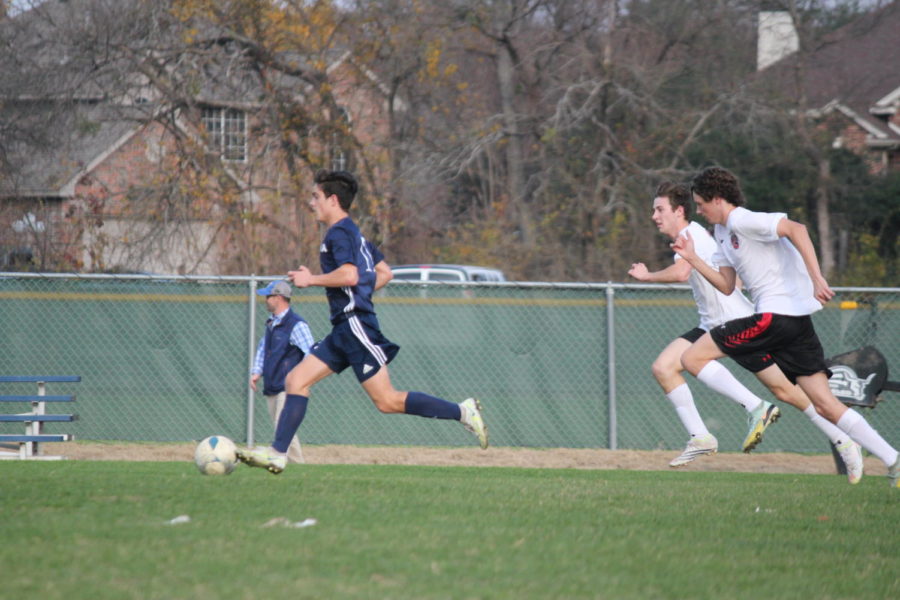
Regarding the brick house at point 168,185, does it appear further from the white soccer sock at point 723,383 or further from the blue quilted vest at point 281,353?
the white soccer sock at point 723,383

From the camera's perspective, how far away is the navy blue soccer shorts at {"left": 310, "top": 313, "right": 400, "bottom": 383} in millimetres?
7430

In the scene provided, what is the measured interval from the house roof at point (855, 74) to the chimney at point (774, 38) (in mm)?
275

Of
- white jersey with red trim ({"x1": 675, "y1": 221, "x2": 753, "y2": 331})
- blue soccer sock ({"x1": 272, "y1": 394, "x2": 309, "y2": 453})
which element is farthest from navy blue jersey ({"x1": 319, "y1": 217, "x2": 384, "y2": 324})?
white jersey with red trim ({"x1": 675, "y1": 221, "x2": 753, "y2": 331})

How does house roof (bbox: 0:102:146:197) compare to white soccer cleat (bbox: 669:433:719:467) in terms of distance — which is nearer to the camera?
white soccer cleat (bbox: 669:433:719:467)

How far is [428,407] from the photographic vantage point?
7.86m

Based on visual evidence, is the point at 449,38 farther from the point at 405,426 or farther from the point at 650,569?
the point at 650,569

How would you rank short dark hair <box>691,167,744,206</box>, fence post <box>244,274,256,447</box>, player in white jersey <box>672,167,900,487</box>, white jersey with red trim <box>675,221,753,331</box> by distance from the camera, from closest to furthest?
player in white jersey <box>672,167,900,487</box>
short dark hair <box>691,167,744,206</box>
white jersey with red trim <box>675,221,753,331</box>
fence post <box>244,274,256,447</box>

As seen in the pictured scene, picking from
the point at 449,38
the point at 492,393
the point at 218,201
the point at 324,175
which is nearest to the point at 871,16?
the point at 449,38

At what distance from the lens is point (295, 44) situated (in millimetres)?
22344

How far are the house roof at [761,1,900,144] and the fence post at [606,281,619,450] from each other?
1349 cm

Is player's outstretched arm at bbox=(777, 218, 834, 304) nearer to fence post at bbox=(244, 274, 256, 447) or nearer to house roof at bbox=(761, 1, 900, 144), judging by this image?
fence post at bbox=(244, 274, 256, 447)

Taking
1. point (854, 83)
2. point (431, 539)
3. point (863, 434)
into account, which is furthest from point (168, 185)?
point (431, 539)

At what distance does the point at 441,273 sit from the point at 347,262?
14.9m

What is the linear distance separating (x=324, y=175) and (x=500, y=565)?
12.0 ft
